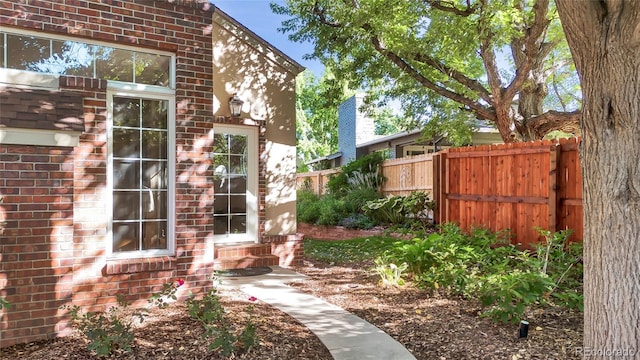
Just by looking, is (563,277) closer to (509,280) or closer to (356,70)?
(509,280)

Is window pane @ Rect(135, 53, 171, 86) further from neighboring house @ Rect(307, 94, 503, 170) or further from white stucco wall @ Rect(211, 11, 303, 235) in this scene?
neighboring house @ Rect(307, 94, 503, 170)

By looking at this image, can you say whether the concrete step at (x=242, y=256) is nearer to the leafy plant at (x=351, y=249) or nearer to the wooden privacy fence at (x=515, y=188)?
the leafy plant at (x=351, y=249)

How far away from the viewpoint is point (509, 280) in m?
4.41

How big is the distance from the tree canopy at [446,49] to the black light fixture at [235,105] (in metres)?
3.30

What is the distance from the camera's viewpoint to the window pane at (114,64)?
4.77 metres

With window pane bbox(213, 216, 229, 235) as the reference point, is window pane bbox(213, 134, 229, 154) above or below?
above

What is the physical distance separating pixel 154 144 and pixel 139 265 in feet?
4.41

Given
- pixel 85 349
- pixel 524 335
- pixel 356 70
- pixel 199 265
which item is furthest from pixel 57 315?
pixel 356 70

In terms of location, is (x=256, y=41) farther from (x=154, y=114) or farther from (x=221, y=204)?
(x=154, y=114)

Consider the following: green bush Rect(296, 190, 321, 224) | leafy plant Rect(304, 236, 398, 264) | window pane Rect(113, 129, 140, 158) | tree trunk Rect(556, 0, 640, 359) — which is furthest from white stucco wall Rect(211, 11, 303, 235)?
tree trunk Rect(556, 0, 640, 359)

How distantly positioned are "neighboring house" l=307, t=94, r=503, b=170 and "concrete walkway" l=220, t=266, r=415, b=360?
958cm

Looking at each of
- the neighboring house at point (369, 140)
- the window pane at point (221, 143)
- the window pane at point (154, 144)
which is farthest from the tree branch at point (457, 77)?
the window pane at point (154, 144)

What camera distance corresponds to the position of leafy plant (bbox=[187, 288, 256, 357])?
11.3 ft

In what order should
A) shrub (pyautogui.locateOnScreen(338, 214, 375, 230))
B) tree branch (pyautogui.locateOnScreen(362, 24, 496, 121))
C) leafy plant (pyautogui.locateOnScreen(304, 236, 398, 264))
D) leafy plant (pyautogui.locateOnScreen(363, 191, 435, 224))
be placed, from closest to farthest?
leafy plant (pyautogui.locateOnScreen(304, 236, 398, 264)) < tree branch (pyautogui.locateOnScreen(362, 24, 496, 121)) < leafy plant (pyautogui.locateOnScreen(363, 191, 435, 224)) < shrub (pyautogui.locateOnScreen(338, 214, 375, 230))
